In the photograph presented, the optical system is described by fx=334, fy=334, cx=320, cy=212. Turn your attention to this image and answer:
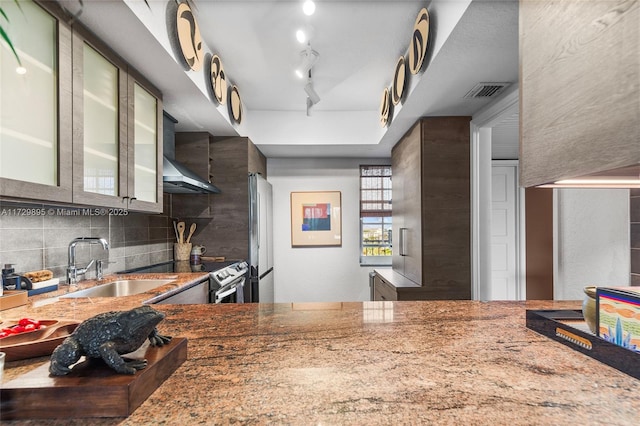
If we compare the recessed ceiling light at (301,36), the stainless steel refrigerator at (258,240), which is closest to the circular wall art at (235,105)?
the stainless steel refrigerator at (258,240)

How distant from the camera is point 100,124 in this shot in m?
1.77

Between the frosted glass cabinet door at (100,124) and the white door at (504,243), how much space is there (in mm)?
Answer: 4367

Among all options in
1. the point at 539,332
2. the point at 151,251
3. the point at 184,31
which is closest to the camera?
the point at 539,332

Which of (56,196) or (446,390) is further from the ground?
(56,196)

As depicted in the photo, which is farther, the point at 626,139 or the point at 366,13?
the point at 366,13

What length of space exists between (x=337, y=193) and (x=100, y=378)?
4284 millimetres

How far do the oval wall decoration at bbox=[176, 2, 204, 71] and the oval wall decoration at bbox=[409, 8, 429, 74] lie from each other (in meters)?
1.39

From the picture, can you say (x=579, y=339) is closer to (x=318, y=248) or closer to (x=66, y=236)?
(x=66, y=236)

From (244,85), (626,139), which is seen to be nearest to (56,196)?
(626,139)

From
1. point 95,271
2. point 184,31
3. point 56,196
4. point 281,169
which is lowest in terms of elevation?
point 95,271

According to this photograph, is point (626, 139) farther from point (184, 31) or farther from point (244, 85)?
point (244, 85)

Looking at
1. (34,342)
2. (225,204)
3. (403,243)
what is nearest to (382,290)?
(403,243)

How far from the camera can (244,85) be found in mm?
3258

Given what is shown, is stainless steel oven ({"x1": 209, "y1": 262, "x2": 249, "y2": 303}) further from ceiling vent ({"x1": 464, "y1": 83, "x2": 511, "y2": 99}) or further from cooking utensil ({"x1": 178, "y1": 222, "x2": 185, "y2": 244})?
ceiling vent ({"x1": 464, "y1": 83, "x2": 511, "y2": 99})
